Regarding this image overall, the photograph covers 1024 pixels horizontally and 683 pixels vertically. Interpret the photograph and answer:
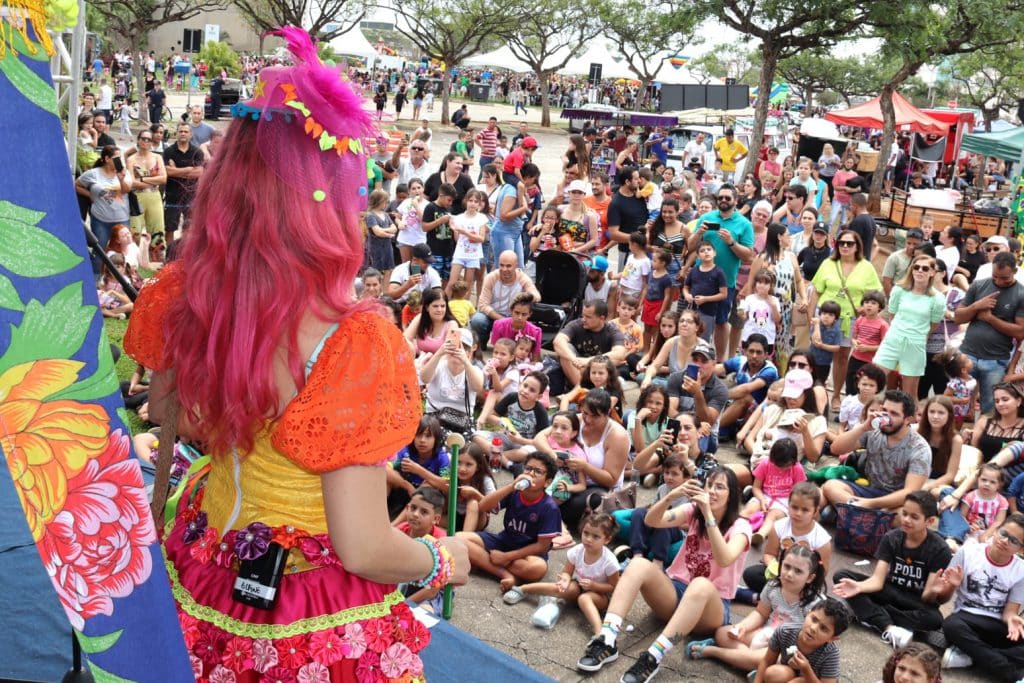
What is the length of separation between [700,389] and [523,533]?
253 centimetres

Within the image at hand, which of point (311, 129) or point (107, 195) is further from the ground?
point (311, 129)

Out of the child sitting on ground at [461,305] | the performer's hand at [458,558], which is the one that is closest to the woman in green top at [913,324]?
the child sitting on ground at [461,305]

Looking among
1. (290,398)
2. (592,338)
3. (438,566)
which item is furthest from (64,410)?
(592,338)

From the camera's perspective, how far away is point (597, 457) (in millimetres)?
6918

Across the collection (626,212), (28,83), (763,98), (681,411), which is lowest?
(681,411)

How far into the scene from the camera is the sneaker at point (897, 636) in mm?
5699

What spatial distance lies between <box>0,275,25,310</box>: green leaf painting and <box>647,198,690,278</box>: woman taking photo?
935cm

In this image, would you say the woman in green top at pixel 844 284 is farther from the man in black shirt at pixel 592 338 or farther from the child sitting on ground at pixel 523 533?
the child sitting on ground at pixel 523 533

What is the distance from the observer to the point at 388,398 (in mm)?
1873

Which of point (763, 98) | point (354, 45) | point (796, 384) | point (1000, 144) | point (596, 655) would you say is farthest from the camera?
point (354, 45)

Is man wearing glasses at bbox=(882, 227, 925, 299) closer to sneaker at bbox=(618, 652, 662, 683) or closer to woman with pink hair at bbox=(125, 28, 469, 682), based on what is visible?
sneaker at bbox=(618, 652, 662, 683)

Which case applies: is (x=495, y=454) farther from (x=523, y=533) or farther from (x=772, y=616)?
(x=772, y=616)

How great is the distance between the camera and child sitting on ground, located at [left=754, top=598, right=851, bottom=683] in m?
5.02

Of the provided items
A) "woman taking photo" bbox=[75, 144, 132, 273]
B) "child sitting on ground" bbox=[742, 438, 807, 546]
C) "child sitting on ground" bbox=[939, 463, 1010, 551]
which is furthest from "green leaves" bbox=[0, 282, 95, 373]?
"woman taking photo" bbox=[75, 144, 132, 273]
